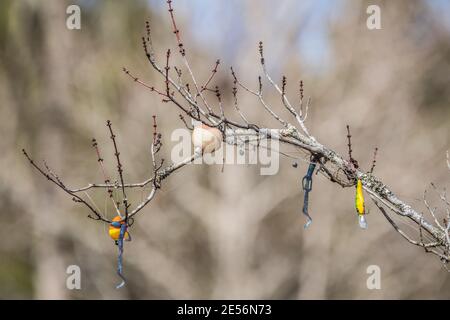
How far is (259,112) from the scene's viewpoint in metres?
12.8

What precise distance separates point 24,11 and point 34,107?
263cm

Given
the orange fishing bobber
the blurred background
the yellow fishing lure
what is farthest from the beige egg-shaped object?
the blurred background

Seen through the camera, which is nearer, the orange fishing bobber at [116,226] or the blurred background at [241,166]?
the orange fishing bobber at [116,226]

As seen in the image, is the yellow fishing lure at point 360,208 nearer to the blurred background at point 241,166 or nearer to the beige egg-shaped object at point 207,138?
the beige egg-shaped object at point 207,138

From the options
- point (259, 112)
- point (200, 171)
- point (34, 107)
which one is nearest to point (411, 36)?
point (259, 112)

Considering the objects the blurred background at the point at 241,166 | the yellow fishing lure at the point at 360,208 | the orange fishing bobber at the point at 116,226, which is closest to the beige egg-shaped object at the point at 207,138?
the orange fishing bobber at the point at 116,226

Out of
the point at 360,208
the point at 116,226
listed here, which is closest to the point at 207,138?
the point at 116,226

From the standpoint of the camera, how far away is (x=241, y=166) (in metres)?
12.9

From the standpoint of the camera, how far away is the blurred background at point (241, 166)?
1312 centimetres

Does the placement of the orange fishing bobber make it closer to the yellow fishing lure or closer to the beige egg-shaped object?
the beige egg-shaped object

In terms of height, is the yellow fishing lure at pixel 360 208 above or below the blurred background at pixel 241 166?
below

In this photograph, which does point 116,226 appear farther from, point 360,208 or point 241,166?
point 241,166
